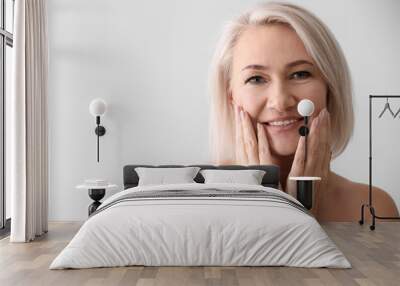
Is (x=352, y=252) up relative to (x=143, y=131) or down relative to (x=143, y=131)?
down

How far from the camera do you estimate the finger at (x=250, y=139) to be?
7.06m

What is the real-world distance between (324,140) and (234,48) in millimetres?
1545

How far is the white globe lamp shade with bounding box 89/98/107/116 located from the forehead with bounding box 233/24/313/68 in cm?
166

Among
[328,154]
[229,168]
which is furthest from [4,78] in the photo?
[328,154]

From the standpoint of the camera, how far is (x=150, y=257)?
14.9 feet

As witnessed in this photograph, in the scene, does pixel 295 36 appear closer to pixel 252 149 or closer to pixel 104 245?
pixel 252 149

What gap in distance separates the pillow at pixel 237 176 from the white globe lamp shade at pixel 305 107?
0.83 meters

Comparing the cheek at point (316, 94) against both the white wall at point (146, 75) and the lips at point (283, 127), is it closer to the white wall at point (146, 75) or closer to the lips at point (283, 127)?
the lips at point (283, 127)

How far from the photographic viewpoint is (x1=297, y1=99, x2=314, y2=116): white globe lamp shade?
267 inches

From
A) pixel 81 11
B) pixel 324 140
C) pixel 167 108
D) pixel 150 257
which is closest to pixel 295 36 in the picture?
pixel 324 140

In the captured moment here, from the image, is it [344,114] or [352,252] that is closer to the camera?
[352,252]

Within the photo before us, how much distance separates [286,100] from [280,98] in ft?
0.25

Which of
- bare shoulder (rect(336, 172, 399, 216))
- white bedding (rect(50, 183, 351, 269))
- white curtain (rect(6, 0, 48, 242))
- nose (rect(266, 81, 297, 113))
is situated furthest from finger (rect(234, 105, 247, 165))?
white bedding (rect(50, 183, 351, 269))

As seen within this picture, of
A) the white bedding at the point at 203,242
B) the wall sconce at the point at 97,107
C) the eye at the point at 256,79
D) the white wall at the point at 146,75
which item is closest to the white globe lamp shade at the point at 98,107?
the wall sconce at the point at 97,107
